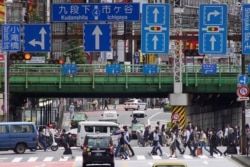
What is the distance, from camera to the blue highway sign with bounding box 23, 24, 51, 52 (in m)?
44.5

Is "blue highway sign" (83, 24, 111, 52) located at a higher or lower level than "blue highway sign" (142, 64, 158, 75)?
higher

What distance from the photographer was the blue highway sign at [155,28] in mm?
43625

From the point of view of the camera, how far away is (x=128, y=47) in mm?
169875

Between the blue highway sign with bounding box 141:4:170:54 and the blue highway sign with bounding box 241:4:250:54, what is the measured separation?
374cm

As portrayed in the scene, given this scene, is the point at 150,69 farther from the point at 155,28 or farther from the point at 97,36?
the point at 155,28

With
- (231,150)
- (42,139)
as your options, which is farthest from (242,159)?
(42,139)

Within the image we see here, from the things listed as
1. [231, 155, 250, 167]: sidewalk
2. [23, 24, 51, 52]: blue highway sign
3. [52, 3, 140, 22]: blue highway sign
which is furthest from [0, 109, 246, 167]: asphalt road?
[52, 3, 140, 22]: blue highway sign

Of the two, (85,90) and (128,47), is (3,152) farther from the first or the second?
(128,47)

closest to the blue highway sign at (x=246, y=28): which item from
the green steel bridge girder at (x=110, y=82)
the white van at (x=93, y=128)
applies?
the white van at (x=93, y=128)

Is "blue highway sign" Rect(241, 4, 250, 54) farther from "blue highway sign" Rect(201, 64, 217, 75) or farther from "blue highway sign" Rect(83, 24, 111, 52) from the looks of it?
"blue highway sign" Rect(201, 64, 217, 75)

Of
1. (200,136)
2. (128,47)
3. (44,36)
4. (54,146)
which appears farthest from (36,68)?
(128,47)

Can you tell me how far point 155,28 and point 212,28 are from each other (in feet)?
9.12

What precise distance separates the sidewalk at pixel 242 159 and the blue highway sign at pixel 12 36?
12.6 m

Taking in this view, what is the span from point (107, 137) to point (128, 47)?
12639 centimetres
